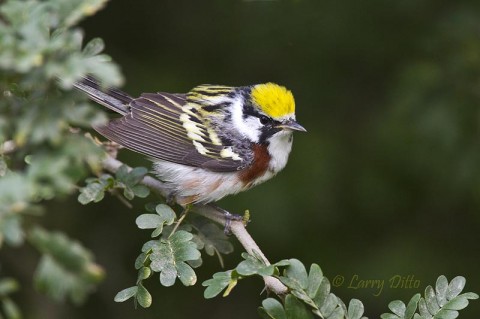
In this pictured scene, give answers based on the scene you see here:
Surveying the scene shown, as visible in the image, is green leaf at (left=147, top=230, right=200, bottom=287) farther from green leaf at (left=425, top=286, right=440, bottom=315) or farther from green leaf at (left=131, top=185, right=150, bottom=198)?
green leaf at (left=425, top=286, right=440, bottom=315)

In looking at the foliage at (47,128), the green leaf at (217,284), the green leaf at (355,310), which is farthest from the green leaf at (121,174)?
the foliage at (47,128)

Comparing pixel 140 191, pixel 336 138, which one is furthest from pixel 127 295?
pixel 336 138

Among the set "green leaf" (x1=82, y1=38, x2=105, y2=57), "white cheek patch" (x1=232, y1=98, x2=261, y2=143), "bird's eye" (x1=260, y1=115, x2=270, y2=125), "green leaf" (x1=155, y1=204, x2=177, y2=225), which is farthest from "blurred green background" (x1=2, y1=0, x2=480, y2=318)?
"green leaf" (x1=82, y1=38, x2=105, y2=57)

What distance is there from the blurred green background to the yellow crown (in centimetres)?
114

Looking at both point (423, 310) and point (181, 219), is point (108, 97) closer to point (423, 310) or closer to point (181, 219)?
point (181, 219)

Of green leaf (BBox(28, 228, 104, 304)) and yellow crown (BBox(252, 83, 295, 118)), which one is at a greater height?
green leaf (BBox(28, 228, 104, 304))

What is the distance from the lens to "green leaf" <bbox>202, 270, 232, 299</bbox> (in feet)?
7.74

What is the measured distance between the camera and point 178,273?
8.53ft

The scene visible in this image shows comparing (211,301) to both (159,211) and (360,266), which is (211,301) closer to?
(360,266)

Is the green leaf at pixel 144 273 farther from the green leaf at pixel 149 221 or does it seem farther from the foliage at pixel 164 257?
the green leaf at pixel 149 221

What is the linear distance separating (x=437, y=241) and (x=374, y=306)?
582 mm

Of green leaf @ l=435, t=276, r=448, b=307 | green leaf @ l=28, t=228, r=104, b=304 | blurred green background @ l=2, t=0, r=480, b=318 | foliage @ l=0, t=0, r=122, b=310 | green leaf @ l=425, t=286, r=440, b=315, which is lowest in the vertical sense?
blurred green background @ l=2, t=0, r=480, b=318

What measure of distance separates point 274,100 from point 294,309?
4.69 ft

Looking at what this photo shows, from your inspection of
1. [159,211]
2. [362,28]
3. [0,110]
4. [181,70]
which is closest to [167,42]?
[181,70]
